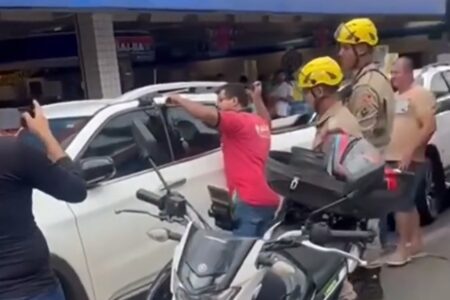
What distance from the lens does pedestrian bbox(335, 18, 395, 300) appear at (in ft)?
20.6

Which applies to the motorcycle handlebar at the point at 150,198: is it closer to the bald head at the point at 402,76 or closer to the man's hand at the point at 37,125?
the man's hand at the point at 37,125

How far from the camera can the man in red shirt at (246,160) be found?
6.02 metres

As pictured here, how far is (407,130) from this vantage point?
292 inches

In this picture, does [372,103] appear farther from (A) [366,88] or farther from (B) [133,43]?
(B) [133,43]

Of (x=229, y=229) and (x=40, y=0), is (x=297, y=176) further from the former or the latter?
(x=40, y=0)

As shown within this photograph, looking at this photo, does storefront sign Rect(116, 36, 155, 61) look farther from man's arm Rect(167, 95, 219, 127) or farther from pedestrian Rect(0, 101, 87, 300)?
pedestrian Rect(0, 101, 87, 300)

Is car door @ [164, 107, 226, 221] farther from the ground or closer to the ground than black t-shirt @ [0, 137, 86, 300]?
closer to the ground

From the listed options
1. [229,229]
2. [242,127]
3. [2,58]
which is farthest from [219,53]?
[229,229]

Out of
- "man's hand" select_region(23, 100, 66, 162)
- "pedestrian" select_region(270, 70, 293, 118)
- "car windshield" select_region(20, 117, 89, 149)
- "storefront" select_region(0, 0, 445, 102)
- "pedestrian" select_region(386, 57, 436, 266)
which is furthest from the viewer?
"pedestrian" select_region(270, 70, 293, 118)

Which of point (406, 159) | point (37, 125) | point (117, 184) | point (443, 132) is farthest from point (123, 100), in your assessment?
point (443, 132)

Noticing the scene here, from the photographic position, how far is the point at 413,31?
81.5 feet

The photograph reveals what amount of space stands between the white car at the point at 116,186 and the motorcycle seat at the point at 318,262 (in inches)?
73.5

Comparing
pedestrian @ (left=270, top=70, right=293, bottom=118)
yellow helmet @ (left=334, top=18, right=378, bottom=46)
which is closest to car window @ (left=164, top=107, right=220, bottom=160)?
yellow helmet @ (left=334, top=18, right=378, bottom=46)

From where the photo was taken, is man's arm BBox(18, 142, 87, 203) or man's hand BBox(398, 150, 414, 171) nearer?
man's arm BBox(18, 142, 87, 203)
